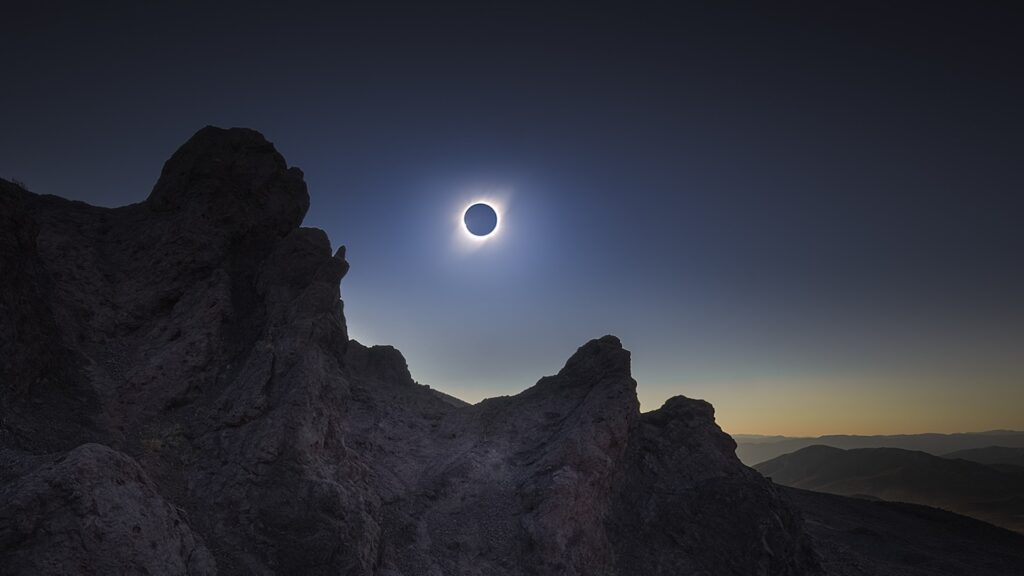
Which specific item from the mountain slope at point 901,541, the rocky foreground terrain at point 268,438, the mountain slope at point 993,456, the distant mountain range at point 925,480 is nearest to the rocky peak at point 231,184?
the rocky foreground terrain at point 268,438

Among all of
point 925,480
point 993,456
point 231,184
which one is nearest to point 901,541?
point 231,184

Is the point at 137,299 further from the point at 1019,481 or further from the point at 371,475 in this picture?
the point at 1019,481

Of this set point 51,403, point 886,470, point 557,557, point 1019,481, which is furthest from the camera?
point 886,470

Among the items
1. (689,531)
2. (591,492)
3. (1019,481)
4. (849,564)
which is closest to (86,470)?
(591,492)

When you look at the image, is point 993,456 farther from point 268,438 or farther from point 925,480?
point 268,438

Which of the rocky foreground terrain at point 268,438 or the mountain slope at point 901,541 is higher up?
the rocky foreground terrain at point 268,438

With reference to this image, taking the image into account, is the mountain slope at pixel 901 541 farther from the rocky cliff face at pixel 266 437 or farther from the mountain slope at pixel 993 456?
the mountain slope at pixel 993 456
